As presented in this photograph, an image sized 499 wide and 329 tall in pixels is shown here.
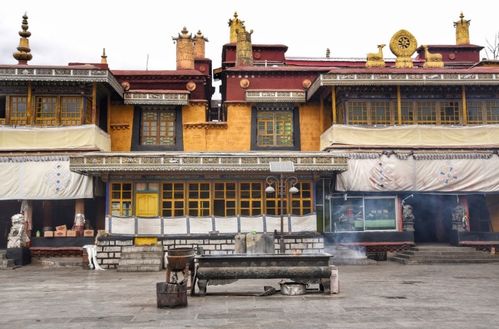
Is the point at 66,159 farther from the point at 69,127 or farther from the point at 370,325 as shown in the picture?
the point at 370,325

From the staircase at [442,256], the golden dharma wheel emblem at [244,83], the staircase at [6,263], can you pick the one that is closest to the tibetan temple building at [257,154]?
the golden dharma wheel emblem at [244,83]

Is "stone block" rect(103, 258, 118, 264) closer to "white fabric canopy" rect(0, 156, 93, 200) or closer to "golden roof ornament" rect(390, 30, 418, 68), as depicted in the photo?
"white fabric canopy" rect(0, 156, 93, 200)

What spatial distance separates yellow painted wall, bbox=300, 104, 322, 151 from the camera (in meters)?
27.6

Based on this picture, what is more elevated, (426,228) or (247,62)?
(247,62)

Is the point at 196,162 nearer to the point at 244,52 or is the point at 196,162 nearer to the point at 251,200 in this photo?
the point at 251,200

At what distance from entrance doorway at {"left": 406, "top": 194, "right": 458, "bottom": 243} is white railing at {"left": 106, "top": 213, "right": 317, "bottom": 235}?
7.24m

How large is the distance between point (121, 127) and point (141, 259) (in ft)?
28.4

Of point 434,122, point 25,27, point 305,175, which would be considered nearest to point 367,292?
point 305,175

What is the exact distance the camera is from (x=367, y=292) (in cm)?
1390

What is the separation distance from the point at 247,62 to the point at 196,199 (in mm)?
10349

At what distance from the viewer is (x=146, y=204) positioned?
23.5 m

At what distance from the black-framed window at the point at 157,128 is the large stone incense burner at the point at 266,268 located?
47.7 feet

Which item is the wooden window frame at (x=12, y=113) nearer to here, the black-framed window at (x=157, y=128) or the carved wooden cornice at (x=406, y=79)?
the black-framed window at (x=157, y=128)

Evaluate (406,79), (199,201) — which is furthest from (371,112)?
(199,201)
